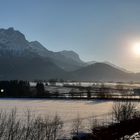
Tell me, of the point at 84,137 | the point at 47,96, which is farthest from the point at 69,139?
the point at 47,96

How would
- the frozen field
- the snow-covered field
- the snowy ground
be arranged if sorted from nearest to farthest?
the snow-covered field, the snowy ground, the frozen field

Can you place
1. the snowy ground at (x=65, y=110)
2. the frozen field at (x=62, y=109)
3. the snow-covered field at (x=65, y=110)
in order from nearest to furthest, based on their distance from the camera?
the snow-covered field at (x=65, y=110) < the snowy ground at (x=65, y=110) < the frozen field at (x=62, y=109)

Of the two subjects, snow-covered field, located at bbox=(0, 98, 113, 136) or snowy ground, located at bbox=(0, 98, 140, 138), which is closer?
snow-covered field, located at bbox=(0, 98, 113, 136)

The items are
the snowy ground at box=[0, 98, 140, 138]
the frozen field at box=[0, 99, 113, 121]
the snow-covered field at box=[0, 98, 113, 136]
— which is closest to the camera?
the snow-covered field at box=[0, 98, 113, 136]

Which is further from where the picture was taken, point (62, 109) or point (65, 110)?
point (62, 109)

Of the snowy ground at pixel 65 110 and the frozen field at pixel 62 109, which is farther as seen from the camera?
the frozen field at pixel 62 109

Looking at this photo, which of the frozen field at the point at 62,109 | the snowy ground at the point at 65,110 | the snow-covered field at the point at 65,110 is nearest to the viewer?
the snow-covered field at the point at 65,110

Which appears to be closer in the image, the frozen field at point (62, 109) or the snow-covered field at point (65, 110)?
the snow-covered field at point (65, 110)

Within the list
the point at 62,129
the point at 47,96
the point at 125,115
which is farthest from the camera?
the point at 47,96

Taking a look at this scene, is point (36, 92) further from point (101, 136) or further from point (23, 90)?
point (101, 136)

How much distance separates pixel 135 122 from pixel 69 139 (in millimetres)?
20293

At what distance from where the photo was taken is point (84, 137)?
37.4m

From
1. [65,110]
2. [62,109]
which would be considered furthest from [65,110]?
[62,109]

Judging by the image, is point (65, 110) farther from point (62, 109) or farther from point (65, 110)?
point (62, 109)
